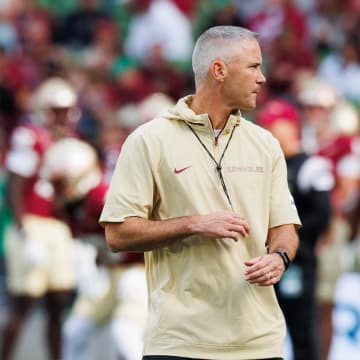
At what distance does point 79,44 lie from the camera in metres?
15.6

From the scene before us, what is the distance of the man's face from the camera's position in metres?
5.37

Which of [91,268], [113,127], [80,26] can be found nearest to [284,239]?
[91,268]

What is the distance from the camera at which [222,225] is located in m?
5.07

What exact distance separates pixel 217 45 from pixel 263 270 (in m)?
0.93

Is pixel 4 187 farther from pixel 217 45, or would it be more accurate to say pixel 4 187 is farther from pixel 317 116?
pixel 217 45

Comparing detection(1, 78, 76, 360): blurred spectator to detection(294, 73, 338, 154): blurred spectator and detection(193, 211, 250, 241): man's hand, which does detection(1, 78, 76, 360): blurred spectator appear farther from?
detection(193, 211, 250, 241): man's hand

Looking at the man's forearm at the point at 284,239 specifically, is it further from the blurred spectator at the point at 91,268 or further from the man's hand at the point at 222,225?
the blurred spectator at the point at 91,268

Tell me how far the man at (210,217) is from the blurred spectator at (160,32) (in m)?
9.61

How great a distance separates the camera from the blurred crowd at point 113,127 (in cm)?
931

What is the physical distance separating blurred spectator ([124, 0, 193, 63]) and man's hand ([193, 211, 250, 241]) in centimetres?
994

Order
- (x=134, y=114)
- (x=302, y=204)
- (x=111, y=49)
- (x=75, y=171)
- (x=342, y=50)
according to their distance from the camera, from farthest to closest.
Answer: (x=111, y=49) → (x=342, y=50) → (x=134, y=114) → (x=75, y=171) → (x=302, y=204)

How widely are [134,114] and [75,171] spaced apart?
7.58ft

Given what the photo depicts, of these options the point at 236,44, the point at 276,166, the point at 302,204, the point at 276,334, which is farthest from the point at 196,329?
the point at 302,204

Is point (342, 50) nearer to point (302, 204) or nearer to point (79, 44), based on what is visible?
point (79, 44)
